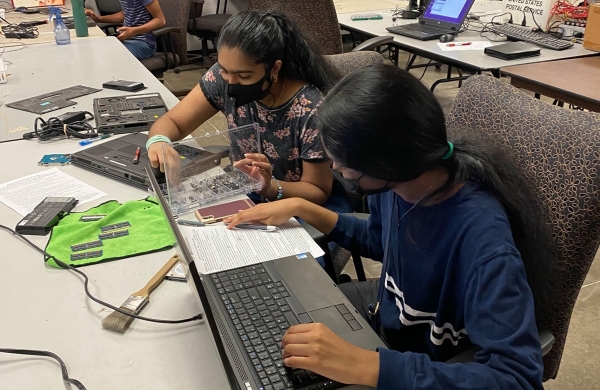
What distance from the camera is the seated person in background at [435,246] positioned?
2.58ft

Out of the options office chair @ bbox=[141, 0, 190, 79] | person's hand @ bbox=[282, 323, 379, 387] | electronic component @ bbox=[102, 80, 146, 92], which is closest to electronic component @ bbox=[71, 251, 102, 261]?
person's hand @ bbox=[282, 323, 379, 387]

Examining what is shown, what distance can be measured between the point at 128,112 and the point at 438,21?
6.47ft

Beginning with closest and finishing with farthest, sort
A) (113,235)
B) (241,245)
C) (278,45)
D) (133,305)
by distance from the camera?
(133,305)
(241,245)
(113,235)
(278,45)

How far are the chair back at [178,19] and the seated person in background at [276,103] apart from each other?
2.06 meters

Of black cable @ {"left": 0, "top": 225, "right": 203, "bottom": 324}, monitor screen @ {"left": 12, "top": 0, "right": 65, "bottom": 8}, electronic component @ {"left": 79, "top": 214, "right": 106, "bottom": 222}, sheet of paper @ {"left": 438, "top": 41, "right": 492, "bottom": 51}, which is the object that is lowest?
black cable @ {"left": 0, "top": 225, "right": 203, "bottom": 324}

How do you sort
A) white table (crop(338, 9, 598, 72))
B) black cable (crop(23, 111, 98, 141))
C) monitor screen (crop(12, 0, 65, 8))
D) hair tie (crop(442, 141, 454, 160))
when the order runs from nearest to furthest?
hair tie (crop(442, 141, 454, 160)) < black cable (crop(23, 111, 98, 141)) < white table (crop(338, 9, 598, 72)) < monitor screen (crop(12, 0, 65, 8))

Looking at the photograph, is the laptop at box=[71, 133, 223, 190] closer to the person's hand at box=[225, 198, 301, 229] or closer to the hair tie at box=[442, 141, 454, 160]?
the person's hand at box=[225, 198, 301, 229]

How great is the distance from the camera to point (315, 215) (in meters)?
1.24

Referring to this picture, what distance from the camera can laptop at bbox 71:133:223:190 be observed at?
1401 millimetres

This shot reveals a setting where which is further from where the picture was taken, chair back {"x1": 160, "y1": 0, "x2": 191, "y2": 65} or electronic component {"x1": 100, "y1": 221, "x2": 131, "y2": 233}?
chair back {"x1": 160, "y1": 0, "x2": 191, "y2": 65}

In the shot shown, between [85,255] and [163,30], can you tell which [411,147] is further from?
[163,30]

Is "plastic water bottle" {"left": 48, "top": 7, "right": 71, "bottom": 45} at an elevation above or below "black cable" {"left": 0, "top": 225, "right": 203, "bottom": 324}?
above

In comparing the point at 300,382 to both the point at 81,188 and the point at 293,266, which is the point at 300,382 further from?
the point at 81,188

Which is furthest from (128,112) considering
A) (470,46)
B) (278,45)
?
(470,46)
